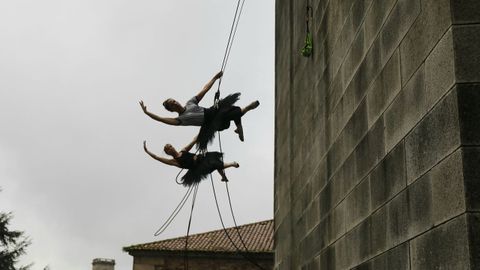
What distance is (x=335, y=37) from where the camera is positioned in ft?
17.0

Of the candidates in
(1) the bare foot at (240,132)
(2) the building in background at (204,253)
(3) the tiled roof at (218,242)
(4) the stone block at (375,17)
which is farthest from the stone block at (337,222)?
(3) the tiled roof at (218,242)

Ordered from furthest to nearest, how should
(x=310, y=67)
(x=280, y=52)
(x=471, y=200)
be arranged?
(x=280, y=52), (x=310, y=67), (x=471, y=200)

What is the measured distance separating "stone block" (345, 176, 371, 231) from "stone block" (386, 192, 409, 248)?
0.44m

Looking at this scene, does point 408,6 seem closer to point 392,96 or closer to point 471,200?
point 392,96

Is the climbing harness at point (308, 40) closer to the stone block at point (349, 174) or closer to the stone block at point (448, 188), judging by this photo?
the stone block at point (349, 174)

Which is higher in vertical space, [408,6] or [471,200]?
[408,6]

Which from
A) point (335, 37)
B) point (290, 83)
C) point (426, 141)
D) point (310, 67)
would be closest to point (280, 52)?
point (290, 83)

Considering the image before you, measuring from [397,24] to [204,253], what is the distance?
998 inches

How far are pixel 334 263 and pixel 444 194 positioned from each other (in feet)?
7.64

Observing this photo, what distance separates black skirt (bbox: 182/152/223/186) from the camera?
795 centimetres

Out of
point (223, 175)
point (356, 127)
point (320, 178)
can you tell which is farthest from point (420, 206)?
point (223, 175)

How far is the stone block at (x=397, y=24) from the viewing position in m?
3.22

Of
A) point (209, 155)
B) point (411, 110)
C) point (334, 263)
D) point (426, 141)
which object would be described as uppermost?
point (209, 155)

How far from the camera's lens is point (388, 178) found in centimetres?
349
